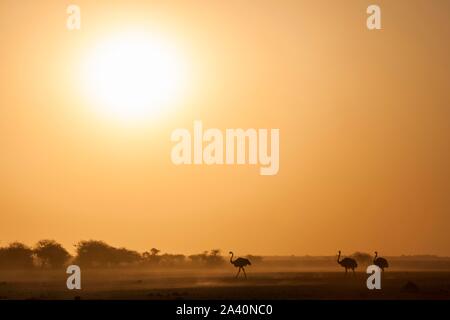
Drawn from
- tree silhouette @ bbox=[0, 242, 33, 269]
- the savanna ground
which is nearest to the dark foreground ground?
the savanna ground

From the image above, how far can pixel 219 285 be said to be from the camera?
1412 centimetres

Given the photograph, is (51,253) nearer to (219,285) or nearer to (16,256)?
(16,256)

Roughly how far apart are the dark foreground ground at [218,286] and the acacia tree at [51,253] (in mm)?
151

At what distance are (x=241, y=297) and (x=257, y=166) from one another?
5.95 ft

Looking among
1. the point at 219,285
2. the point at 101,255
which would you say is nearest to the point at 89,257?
the point at 101,255

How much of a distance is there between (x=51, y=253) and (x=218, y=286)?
2.52 m

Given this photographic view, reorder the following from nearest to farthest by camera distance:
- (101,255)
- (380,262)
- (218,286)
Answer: (218,286)
(380,262)
(101,255)

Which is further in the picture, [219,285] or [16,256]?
[16,256]

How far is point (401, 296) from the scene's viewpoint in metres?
13.6

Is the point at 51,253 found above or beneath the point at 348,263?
above

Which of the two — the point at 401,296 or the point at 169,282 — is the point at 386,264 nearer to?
the point at 401,296

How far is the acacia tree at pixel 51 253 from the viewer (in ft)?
47.5

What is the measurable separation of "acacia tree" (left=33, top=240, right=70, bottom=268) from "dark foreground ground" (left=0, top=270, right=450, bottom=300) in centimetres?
15
